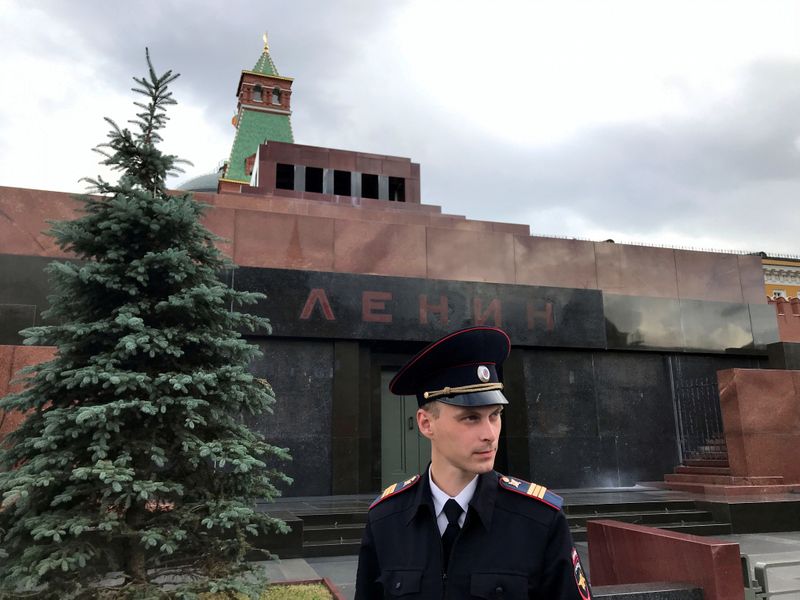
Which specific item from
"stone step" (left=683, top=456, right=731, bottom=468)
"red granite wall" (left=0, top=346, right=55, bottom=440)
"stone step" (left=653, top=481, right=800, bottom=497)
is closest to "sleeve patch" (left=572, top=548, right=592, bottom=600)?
"red granite wall" (left=0, top=346, right=55, bottom=440)

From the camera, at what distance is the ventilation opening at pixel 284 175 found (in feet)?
66.1

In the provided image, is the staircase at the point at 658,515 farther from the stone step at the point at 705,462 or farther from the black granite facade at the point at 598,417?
the black granite facade at the point at 598,417

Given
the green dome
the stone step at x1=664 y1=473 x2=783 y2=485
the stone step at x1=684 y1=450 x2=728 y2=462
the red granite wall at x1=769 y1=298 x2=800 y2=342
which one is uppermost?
the green dome

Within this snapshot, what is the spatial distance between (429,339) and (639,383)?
17.4 ft

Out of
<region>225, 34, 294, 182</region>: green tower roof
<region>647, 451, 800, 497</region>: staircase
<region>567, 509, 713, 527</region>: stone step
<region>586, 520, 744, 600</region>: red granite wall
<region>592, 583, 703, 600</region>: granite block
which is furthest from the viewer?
<region>225, 34, 294, 182</region>: green tower roof

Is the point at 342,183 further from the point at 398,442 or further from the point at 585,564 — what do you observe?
the point at 585,564

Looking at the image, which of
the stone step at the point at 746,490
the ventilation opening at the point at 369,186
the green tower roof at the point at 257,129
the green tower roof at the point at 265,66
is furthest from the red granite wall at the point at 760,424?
the green tower roof at the point at 265,66

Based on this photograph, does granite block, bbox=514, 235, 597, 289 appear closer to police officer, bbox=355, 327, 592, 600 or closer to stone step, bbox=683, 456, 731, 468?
stone step, bbox=683, 456, 731, 468

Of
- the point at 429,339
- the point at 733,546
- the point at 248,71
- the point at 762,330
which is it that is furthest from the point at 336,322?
the point at 248,71

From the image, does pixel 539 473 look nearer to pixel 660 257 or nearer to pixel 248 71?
pixel 660 257

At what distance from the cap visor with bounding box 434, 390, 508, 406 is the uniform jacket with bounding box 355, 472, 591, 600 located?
0.89 feet

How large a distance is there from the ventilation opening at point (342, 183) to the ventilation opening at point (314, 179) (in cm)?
50

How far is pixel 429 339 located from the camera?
506 inches

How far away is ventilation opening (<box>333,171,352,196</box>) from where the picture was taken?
67.2 feet
